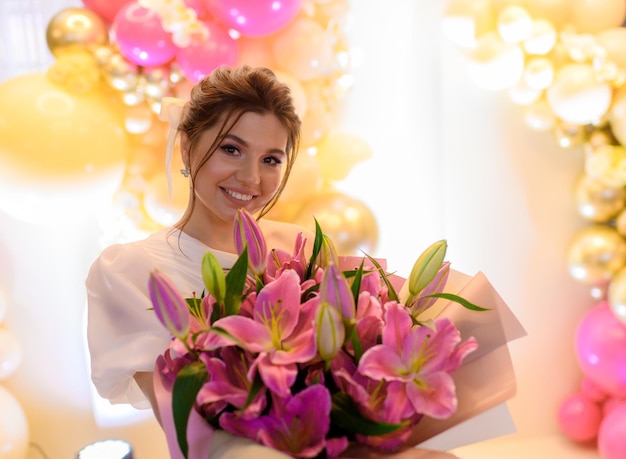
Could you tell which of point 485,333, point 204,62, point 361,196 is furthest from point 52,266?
point 485,333

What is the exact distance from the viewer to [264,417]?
2.14ft

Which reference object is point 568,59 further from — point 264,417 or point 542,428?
point 264,417

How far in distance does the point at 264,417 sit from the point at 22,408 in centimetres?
Answer: 234

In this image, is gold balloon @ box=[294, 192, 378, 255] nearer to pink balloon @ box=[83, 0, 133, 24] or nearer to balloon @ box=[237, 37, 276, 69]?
balloon @ box=[237, 37, 276, 69]

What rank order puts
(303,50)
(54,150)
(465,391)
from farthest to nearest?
(303,50), (54,150), (465,391)

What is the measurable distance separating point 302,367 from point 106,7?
1951 millimetres

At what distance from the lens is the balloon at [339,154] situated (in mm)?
2490

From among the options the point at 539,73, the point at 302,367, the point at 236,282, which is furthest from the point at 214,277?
the point at 539,73

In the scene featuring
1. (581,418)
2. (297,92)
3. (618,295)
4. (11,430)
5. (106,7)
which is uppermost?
(106,7)

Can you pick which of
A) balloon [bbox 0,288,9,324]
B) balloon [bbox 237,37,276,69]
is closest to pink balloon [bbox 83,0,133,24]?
balloon [bbox 237,37,276,69]

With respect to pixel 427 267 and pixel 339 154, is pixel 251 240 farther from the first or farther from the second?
pixel 339 154

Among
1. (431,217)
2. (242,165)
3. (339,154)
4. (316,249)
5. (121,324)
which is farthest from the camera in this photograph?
(431,217)

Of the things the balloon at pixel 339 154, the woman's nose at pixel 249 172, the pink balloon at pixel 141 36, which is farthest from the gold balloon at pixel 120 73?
the woman's nose at pixel 249 172

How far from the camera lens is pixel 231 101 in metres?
1.32
